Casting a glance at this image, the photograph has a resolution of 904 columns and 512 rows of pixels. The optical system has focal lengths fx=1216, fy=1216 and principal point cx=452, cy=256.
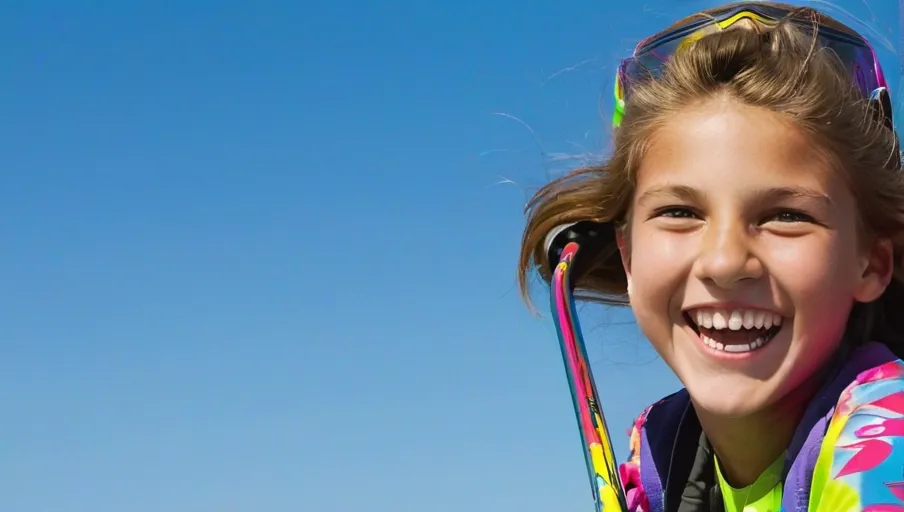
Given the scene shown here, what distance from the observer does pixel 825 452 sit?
3418 millimetres

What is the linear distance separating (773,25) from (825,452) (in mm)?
1436

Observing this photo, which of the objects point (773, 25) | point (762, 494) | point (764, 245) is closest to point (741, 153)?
point (764, 245)

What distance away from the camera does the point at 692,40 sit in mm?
4137

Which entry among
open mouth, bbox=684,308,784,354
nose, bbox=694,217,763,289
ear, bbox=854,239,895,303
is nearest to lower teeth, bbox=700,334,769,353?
open mouth, bbox=684,308,784,354

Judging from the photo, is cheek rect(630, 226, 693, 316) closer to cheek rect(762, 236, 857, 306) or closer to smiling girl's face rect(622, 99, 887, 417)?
smiling girl's face rect(622, 99, 887, 417)

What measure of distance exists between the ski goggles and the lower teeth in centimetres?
94

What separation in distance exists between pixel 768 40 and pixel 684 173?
0.57m

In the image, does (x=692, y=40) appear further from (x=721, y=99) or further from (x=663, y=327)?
(x=663, y=327)

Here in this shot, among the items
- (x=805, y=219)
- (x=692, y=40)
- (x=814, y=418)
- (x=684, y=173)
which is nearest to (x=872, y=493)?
(x=814, y=418)

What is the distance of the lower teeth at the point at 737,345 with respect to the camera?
12.2 ft

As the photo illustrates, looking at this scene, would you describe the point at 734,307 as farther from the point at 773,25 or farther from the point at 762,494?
the point at 773,25

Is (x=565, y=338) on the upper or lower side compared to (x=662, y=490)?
upper

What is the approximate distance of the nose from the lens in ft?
11.7

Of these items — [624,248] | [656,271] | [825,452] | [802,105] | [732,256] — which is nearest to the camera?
[825,452]
